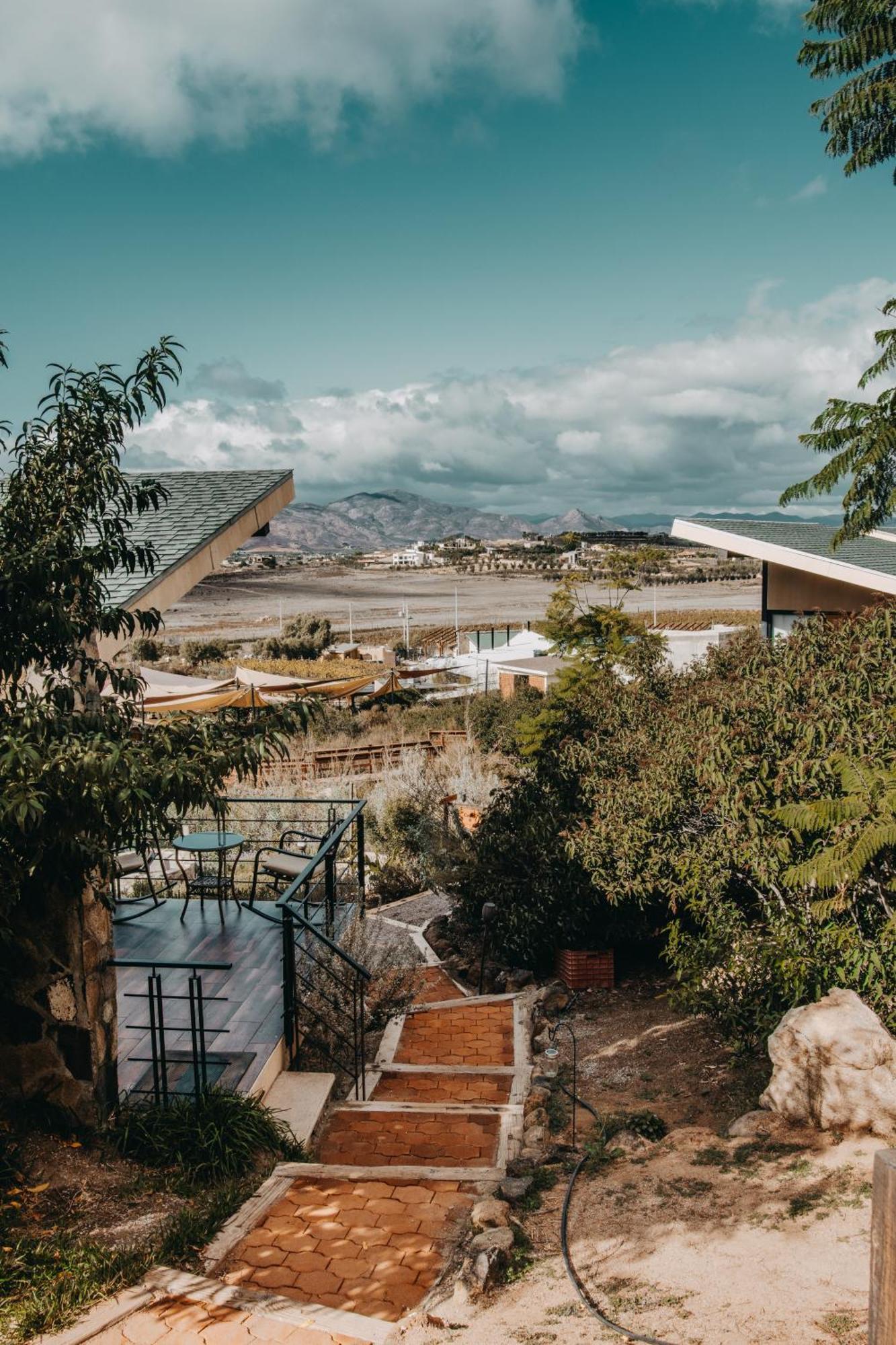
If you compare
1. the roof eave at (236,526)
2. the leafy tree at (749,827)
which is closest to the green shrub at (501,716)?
the leafy tree at (749,827)

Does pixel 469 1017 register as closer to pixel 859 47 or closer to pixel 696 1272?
pixel 696 1272

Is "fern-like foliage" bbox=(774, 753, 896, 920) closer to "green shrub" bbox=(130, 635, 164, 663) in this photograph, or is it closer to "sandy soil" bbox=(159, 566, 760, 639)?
"green shrub" bbox=(130, 635, 164, 663)

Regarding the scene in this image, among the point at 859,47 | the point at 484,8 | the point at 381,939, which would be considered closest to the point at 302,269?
the point at 484,8

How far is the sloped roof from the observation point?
12.8m

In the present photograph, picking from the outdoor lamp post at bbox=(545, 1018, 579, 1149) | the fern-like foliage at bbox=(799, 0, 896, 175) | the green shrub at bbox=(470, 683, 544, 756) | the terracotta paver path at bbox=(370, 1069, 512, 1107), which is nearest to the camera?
the outdoor lamp post at bbox=(545, 1018, 579, 1149)

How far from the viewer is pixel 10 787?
150 inches

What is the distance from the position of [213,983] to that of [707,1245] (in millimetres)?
4965

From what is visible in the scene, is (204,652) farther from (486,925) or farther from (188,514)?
(486,925)

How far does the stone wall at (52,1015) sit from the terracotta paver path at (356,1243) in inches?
57.9

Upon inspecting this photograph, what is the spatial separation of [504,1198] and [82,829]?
326 cm

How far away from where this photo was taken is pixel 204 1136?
206 inches

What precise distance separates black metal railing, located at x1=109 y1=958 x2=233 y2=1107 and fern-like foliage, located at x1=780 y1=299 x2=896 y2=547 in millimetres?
7978

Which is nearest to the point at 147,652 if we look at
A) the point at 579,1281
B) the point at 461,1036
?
the point at 461,1036

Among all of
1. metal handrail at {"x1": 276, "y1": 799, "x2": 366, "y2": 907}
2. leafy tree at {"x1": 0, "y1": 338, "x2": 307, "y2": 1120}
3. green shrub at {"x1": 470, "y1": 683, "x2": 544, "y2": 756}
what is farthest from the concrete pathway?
green shrub at {"x1": 470, "y1": 683, "x2": 544, "y2": 756}
